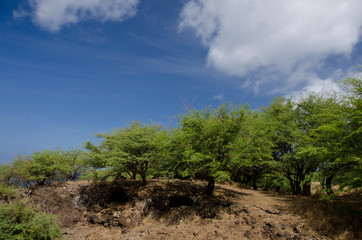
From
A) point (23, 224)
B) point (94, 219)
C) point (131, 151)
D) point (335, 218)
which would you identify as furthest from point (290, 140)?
point (23, 224)

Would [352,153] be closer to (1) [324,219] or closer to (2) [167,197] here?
(1) [324,219]

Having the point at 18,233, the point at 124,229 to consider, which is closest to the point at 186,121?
the point at 124,229

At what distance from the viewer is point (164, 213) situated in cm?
1611

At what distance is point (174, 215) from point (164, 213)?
118 cm

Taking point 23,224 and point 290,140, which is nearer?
point 23,224

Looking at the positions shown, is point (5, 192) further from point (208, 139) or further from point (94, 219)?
point (208, 139)

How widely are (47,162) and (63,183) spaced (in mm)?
2825

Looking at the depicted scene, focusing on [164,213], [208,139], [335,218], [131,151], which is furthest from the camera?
[131,151]

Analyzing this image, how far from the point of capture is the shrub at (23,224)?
11273mm

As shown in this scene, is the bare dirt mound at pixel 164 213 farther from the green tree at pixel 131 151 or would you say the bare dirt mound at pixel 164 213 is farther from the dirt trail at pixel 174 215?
the green tree at pixel 131 151

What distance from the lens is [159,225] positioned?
1448 centimetres

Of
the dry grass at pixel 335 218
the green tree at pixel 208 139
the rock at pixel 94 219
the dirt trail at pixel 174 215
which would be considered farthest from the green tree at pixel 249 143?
the rock at pixel 94 219

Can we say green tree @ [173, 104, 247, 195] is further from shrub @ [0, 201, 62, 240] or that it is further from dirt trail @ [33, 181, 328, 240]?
shrub @ [0, 201, 62, 240]

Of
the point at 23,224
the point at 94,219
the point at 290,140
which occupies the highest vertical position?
the point at 290,140
